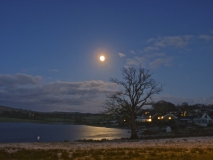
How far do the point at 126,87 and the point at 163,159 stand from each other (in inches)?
1016

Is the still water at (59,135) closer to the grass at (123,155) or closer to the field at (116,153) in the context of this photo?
the field at (116,153)

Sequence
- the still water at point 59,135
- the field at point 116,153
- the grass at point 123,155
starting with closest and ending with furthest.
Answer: the grass at point 123,155, the field at point 116,153, the still water at point 59,135

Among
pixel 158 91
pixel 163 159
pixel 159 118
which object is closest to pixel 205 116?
pixel 159 118

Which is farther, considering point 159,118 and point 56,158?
point 159,118

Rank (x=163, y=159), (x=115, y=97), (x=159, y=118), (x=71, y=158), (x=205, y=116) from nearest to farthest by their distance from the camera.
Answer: (x=163, y=159) → (x=71, y=158) → (x=115, y=97) → (x=205, y=116) → (x=159, y=118)

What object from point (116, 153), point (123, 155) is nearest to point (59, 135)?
point (116, 153)

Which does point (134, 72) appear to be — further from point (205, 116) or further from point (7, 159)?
point (205, 116)

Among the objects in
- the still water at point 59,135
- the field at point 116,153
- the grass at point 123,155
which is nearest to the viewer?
the grass at point 123,155

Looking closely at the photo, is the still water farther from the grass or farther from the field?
the grass

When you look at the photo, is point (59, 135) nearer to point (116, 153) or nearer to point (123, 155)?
point (116, 153)

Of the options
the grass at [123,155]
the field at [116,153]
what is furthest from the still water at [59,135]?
the grass at [123,155]

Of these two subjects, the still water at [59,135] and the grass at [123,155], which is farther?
the still water at [59,135]

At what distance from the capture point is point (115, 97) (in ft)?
133

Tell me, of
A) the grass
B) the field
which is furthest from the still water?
the grass
